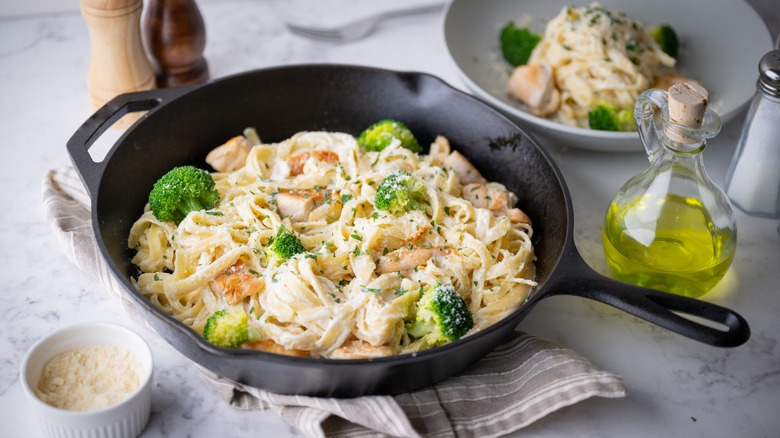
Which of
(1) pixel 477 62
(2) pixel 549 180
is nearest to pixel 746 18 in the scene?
(1) pixel 477 62

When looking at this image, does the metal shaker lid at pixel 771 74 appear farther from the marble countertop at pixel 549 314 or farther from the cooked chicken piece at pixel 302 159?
the cooked chicken piece at pixel 302 159

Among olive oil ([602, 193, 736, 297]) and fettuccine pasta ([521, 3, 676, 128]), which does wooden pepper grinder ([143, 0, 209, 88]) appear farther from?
olive oil ([602, 193, 736, 297])

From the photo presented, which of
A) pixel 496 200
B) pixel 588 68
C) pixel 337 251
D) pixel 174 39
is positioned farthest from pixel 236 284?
pixel 588 68

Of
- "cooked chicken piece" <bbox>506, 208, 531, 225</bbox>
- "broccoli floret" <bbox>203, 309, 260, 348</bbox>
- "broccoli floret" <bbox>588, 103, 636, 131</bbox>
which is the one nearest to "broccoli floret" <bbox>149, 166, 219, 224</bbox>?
"broccoli floret" <bbox>203, 309, 260, 348</bbox>

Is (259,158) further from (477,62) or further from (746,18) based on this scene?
(746,18)

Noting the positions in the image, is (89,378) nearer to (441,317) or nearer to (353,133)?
(441,317)

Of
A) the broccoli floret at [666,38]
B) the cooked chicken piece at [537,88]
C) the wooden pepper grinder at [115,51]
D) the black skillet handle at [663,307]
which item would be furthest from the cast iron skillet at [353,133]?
the broccoli floret at [666,38]
